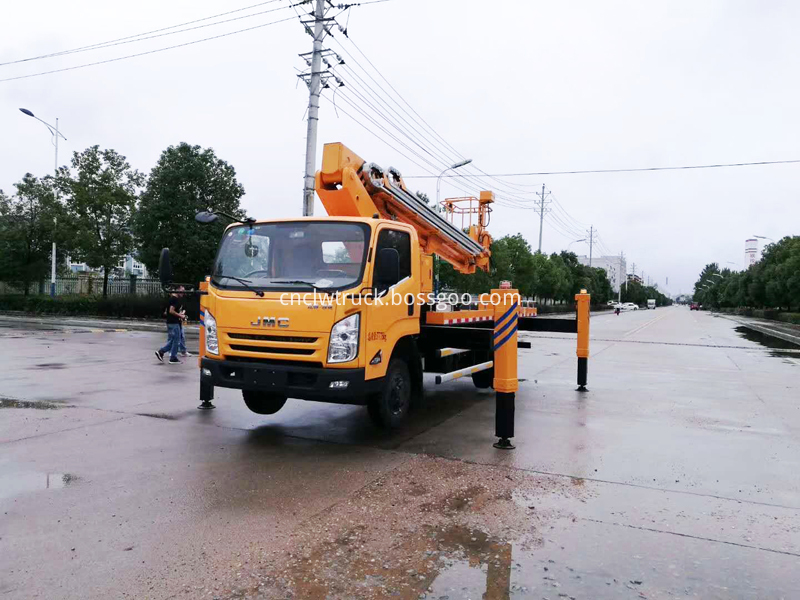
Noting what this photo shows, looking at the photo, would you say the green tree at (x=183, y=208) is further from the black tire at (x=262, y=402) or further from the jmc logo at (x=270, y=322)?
the jmc logo at (x=270, y=322)

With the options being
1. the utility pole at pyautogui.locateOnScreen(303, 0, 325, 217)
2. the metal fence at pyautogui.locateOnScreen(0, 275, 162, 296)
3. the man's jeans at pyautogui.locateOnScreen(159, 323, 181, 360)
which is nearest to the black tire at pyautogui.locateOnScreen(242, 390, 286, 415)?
the man's jeans at pyautogui.locateOnScreen(159, 323, 181, 360)

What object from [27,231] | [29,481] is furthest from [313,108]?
[27,231]

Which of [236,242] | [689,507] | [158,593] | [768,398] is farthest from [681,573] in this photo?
[768,398]

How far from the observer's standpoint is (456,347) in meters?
7.54

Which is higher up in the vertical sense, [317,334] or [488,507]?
[317,334]

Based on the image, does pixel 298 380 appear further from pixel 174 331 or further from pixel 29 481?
pixel 174 331

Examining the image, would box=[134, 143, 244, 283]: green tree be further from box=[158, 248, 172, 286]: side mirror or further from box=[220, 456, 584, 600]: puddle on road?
box=[220, 456, 584, 600]: puddle on road

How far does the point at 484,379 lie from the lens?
32.9 ft

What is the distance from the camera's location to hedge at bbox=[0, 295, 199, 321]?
2934 centimetres

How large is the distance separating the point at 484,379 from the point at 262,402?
163 inches

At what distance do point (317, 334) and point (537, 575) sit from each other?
3047mm

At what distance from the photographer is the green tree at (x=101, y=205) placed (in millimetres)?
28578

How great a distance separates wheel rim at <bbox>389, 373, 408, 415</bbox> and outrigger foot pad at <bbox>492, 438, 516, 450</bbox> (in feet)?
3.83

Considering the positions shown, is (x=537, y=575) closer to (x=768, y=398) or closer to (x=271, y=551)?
(x=271, y=551)
